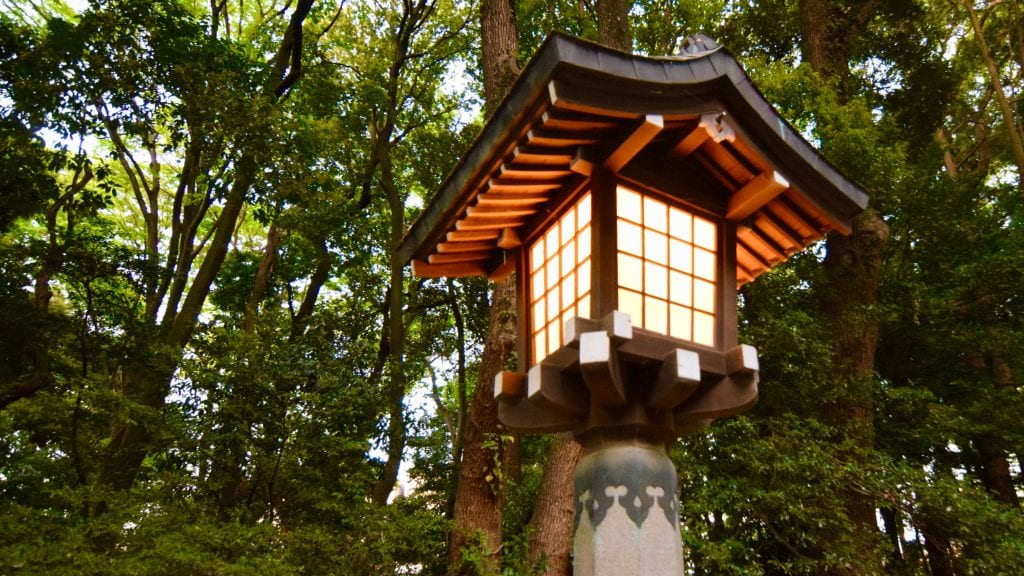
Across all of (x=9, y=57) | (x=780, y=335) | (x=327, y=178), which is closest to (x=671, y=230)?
(x=780, y=335)

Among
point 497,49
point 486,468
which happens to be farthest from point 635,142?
point 497,49

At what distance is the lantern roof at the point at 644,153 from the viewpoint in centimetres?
364

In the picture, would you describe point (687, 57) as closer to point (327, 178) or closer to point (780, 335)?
point (780, 335)

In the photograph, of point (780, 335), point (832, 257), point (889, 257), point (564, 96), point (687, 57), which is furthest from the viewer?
point (889, 257)

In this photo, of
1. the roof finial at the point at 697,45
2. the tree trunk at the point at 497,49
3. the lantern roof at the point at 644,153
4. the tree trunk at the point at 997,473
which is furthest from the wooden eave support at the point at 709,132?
the tree trunk at the point at 997,473

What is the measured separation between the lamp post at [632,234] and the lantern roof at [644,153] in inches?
0.4

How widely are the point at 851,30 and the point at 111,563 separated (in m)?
12.3

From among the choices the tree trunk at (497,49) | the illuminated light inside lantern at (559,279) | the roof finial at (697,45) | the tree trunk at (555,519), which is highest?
the tree trunk at (497,49)

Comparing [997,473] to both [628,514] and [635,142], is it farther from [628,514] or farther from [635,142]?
[635,142]

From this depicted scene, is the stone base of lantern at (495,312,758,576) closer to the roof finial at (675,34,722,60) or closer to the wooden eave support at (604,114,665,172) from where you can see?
the wooden eave support at (604,114,665,172)

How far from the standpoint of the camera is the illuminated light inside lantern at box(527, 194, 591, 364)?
13.1 ft

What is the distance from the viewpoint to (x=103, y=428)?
7555 millimetres

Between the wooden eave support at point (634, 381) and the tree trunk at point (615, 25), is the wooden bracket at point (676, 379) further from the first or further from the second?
the tree trunk at point (615, 25)

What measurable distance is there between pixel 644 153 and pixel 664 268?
0.68 meters
